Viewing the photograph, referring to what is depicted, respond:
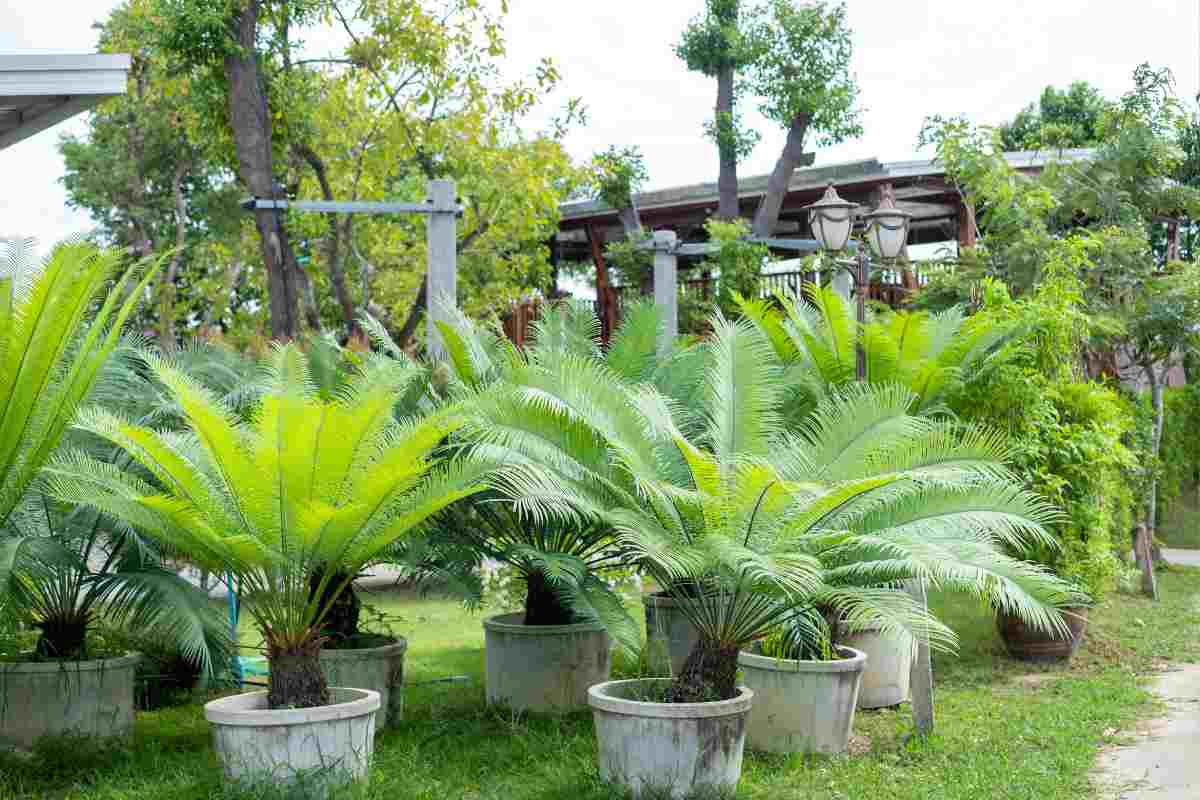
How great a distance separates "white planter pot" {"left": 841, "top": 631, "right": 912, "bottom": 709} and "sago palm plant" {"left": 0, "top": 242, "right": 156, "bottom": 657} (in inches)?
188

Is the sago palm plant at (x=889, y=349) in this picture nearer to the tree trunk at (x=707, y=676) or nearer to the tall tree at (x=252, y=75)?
the tree trunk at (x=707, y=676)

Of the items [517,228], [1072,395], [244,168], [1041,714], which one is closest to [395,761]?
[1041,714]

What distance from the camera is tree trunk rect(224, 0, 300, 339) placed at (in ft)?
52.8

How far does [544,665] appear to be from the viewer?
25.6 feet

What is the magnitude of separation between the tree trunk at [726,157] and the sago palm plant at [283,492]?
52.7 feet

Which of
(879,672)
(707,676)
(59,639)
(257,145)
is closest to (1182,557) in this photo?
(879,672)

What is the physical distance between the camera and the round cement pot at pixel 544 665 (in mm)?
7785

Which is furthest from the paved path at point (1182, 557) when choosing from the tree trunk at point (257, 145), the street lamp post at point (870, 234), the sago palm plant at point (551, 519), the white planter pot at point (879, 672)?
the tree trunk at point (257, 145)

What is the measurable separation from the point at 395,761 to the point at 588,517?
160 cm

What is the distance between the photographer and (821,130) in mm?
21578

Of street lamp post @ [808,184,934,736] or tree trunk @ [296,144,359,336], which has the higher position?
tree trunk @ [296,144,359,336]

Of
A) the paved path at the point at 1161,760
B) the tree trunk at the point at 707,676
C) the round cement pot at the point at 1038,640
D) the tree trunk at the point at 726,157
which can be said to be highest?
the tree trunk at the point at 726,157

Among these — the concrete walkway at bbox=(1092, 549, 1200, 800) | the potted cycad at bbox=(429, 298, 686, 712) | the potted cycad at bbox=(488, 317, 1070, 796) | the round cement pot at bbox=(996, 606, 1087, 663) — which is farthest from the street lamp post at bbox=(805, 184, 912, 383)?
the concrete walkway at bbox=(1092, 549, 1200, 800)

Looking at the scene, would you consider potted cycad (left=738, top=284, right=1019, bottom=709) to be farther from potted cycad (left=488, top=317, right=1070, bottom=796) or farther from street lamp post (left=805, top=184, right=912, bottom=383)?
potted cycad (left=488, top=317, right=1070, bottom=796)
